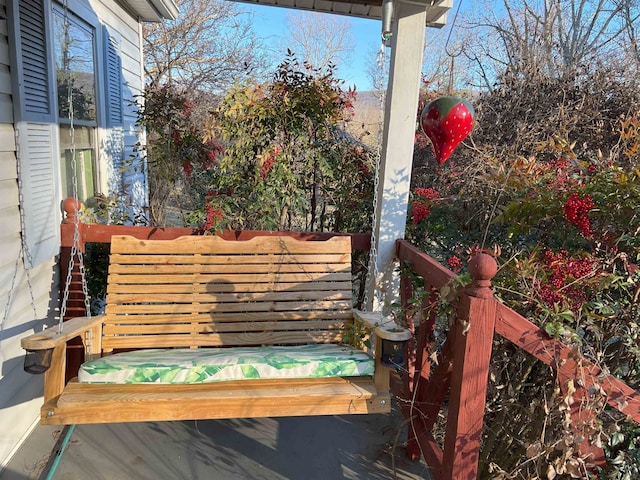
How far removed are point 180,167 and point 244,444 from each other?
217 centimetres

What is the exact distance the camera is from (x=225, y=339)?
7.94 ft

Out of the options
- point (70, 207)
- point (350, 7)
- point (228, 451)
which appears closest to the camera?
point (228, 451)

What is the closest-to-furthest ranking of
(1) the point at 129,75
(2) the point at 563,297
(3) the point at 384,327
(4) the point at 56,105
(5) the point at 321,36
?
(2) the point at 563,297
(3) the point at 384,327
(4) the point at 56,105
(1) the point at 129,75
(5) the point at 321,36

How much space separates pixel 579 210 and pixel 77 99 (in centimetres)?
317

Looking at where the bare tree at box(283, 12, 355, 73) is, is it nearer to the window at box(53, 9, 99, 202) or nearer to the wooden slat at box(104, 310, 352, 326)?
the window at box(53, 9, 99, 202)

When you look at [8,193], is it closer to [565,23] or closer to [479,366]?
[479,366]

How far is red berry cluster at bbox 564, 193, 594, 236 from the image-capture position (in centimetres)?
179

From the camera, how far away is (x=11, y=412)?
230 cm

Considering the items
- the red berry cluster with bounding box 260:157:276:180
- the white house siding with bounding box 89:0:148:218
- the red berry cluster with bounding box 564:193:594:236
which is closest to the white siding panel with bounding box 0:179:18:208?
the red berry cluster with bounding box 260:157:276:180

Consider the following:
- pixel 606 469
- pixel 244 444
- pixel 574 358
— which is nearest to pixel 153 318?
pixel 244 444

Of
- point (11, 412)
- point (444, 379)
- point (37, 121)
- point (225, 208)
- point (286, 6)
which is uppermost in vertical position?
point (286, 6)

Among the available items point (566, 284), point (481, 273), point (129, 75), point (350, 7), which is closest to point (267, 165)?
point (350, 7)

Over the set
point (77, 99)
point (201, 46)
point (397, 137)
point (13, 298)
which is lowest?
point (13, 298)

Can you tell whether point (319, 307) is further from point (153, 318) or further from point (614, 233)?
point (614, 233)
